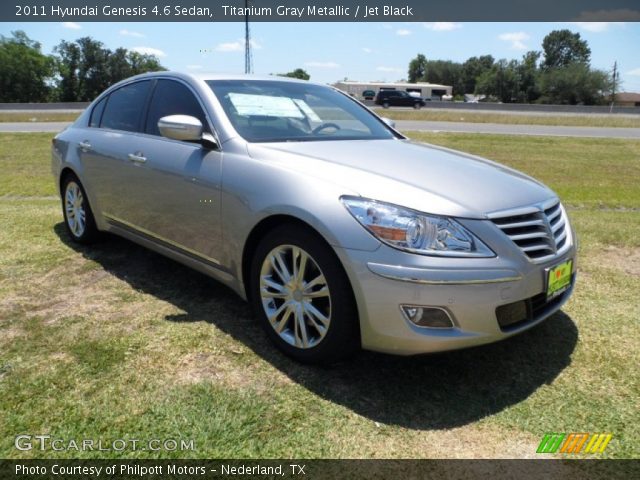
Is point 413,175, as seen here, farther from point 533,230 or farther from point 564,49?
point 564,49

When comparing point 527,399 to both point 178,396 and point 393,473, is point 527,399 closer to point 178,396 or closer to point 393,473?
point 393,473

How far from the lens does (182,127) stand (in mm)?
3221

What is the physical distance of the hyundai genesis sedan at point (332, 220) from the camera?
2461 mm

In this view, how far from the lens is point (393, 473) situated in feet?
7.04

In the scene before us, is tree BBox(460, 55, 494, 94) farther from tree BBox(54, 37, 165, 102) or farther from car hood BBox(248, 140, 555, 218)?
car hood BBox(248, 140, 555, 218)

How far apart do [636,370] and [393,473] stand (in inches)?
65.3

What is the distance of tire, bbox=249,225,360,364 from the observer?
8.55ft

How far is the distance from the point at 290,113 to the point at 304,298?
58.7 inches

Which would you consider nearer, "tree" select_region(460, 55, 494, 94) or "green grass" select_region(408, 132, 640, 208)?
"green grass" select_region(408, 132, 640, 208)

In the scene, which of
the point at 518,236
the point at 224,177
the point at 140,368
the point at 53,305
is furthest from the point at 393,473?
the point at 53,305

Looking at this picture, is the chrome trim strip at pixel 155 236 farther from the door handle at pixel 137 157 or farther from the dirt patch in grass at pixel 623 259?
the dirt patch in grass at pixel 623 259

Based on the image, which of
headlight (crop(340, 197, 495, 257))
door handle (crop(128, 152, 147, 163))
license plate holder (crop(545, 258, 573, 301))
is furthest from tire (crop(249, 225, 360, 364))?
door handle (crop(128, 152, 147, 163))

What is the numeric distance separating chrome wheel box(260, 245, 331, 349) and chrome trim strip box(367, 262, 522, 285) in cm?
35

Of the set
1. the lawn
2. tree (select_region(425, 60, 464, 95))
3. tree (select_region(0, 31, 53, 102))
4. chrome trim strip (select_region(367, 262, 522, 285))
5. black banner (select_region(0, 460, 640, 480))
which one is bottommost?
black banner (select_region(0, 460, 640, 480))
